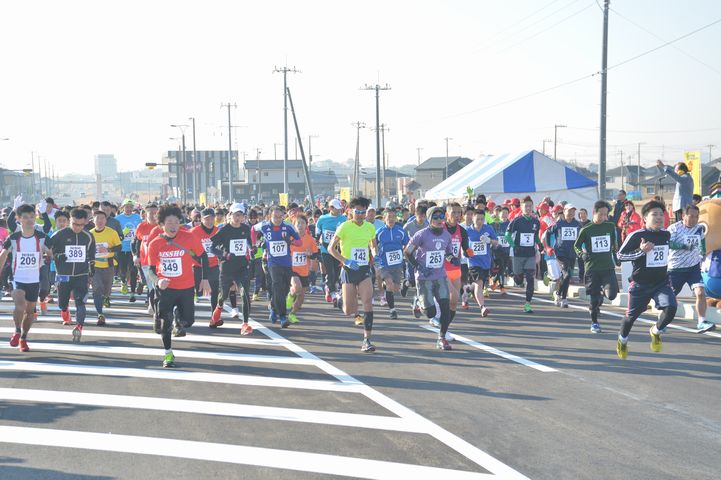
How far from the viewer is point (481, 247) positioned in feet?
48.5

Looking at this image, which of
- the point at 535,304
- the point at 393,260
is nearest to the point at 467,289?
the point at 535,304

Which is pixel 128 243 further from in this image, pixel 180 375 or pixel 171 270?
pixel 180 375

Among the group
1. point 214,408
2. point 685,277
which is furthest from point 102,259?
point 685,277

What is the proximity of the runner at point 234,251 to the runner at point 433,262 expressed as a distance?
3209 millimetres

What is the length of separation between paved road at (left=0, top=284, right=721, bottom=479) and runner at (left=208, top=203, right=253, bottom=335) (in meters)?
0.97

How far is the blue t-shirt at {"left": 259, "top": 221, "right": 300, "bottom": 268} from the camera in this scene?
12.9m

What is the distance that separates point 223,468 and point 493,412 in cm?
285

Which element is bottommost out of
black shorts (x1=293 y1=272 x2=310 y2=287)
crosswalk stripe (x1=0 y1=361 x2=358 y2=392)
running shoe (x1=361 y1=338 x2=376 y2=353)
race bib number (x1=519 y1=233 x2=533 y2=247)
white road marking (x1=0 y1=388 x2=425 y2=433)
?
white road marking (x1=0 y1=388 x2=425 y2=433)

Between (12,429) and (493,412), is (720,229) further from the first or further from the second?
(12,429)

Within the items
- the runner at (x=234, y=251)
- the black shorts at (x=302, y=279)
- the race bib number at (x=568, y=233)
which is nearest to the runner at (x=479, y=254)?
the race bib number at (x=568, y=233)

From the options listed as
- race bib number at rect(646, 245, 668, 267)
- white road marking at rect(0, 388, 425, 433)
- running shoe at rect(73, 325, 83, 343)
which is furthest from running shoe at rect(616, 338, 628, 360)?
running shoe at rect(73, 325, 83, 343)

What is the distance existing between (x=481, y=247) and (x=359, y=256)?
4137mm

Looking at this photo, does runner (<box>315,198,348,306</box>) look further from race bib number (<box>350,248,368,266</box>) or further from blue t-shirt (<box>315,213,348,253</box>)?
race bib number (<box>350,248,368,266</box>)

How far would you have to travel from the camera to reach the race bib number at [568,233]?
15039 mm
